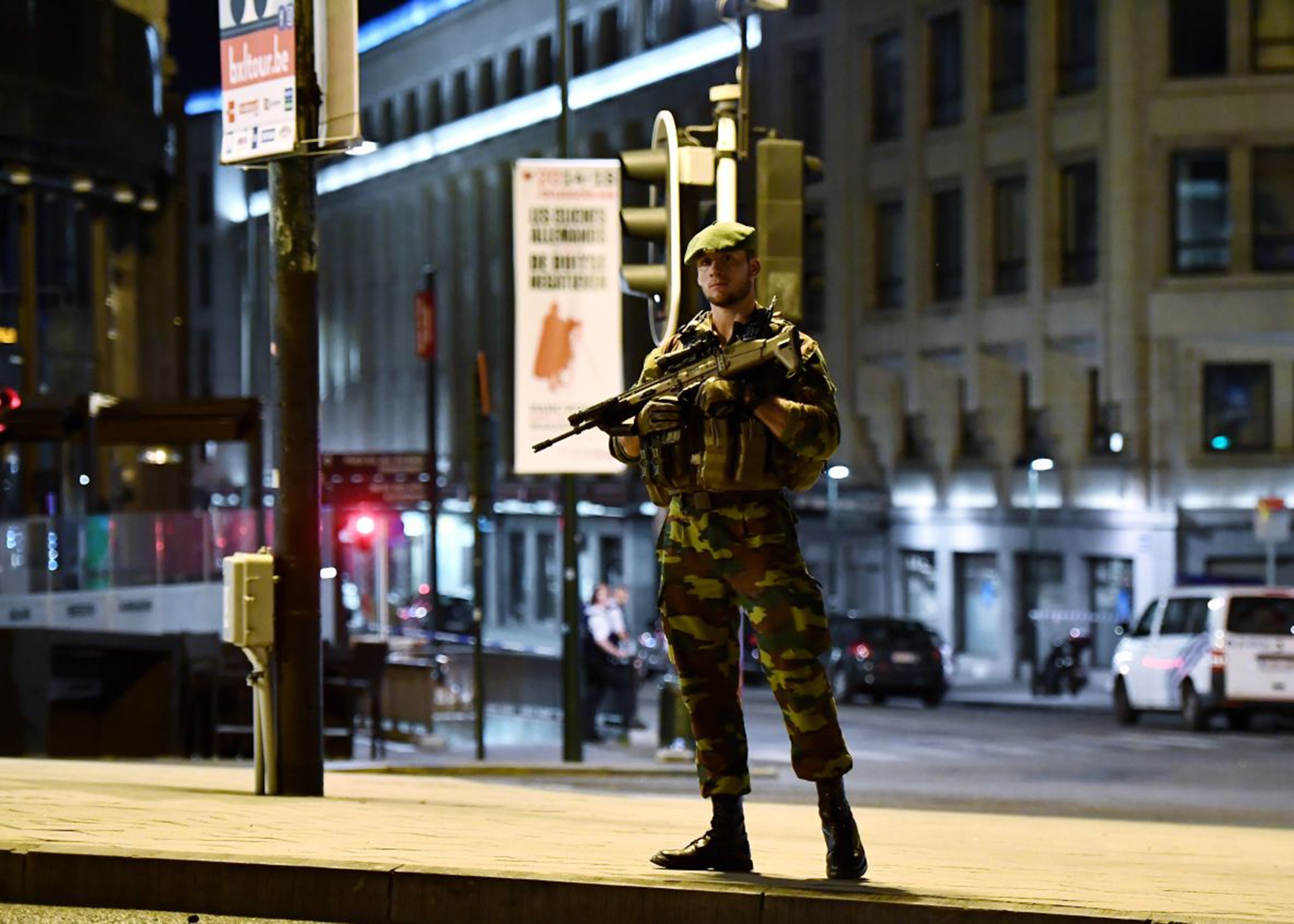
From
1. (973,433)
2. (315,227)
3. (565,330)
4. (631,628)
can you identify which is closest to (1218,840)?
(315,227)

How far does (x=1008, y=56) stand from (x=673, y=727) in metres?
29.0

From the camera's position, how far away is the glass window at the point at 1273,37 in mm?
43500

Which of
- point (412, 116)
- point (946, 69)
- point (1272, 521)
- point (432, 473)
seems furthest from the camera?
point (412, 116)

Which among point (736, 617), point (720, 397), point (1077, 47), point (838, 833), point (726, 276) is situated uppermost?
point (1077, 47)

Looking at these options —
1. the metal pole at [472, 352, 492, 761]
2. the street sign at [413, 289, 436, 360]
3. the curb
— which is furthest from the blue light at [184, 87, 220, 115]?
the curb

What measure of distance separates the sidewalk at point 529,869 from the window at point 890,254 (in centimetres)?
4218

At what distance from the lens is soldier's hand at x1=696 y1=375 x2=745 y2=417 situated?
617 cm

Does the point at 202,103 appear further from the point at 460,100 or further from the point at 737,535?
the point at 737,535

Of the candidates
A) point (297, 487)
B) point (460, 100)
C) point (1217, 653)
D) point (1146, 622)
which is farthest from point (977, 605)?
point (297, 487)

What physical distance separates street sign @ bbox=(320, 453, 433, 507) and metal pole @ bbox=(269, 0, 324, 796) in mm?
23837

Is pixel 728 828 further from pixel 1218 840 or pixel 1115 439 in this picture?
pixel 1115 439

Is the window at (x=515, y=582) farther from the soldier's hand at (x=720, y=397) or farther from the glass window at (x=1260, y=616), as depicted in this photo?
the soldier's hand at (x=720, y=397)

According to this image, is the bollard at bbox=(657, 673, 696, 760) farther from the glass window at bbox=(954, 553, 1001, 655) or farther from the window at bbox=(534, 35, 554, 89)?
the window at bbox=(534, 35, 554, 89)

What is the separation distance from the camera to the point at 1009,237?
157ft
